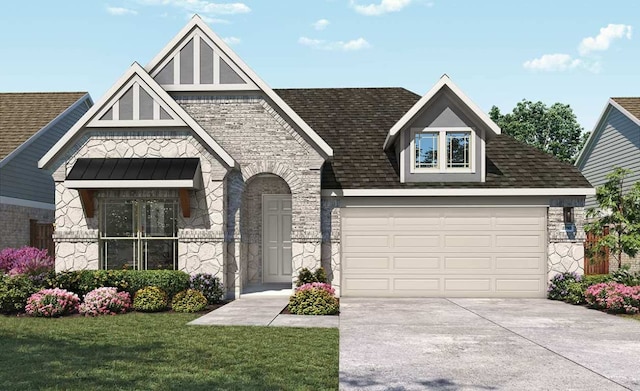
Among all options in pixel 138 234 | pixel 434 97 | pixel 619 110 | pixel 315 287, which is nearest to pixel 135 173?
pixel 138 234

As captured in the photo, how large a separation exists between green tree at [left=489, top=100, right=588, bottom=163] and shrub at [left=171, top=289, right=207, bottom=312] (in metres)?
42.0

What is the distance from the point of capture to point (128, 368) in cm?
837

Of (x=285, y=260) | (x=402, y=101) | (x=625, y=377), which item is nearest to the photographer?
(x=625, y=377)

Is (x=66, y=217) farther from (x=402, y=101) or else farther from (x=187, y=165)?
(x=402, y=101)

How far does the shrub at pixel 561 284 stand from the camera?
17469 millimetres

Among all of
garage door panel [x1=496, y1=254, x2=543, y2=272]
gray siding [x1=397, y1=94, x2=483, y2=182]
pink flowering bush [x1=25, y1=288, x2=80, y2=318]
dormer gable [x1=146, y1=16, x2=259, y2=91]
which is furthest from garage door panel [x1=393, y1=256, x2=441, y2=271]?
pink flowering bush [x1=25, y1=288, x2=80, y2=318]

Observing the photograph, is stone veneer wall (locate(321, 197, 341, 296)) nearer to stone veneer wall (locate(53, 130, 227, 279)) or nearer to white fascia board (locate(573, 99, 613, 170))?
stone veneer wall (locate(53, 130, 227, 279))

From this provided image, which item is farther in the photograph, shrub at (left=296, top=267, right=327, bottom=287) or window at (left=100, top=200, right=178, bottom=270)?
shrub at (left=296, top=267, right=327, bottom=287)

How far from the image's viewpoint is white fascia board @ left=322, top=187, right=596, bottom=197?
58.4 ft

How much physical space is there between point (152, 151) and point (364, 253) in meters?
7.05

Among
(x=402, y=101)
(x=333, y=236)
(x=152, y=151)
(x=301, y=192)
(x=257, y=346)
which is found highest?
(x=402, y=101)

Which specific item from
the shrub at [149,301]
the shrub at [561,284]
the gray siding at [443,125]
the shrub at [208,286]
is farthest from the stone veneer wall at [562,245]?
the shrub at [149,301]

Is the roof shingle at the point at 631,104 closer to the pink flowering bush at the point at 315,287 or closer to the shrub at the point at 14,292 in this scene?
the pink flowering bush at the point at 315,287

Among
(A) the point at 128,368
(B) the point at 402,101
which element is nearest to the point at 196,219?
(A) the point at 128,368
